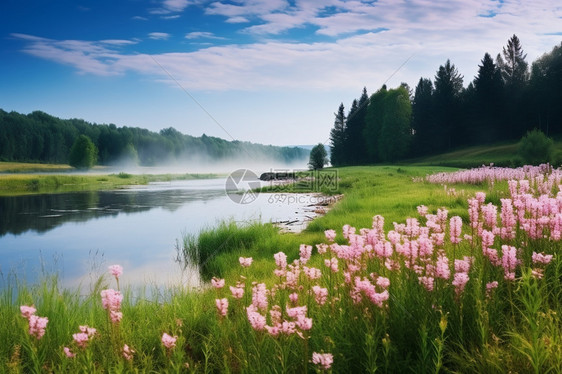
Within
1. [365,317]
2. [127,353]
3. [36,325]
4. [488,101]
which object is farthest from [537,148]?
[36,325]

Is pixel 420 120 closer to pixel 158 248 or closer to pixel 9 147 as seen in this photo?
pixel 158 248

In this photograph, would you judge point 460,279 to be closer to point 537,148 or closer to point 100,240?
point 100,240

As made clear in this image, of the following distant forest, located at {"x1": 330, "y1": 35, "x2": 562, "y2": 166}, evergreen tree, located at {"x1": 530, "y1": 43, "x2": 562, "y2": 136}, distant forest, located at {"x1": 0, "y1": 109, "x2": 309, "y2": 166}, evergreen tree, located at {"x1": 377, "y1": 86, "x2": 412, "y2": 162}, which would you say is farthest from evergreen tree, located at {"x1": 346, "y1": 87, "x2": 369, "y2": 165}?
evergreen tree, located at {"x1": 530, "y1": 43, "x2": 562, "y2": 136}

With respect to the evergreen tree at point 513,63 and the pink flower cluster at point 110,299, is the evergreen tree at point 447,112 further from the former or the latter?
the pink flower cluster at point 110,299

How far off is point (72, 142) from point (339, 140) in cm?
9201

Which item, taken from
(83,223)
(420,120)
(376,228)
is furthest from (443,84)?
(376,228)

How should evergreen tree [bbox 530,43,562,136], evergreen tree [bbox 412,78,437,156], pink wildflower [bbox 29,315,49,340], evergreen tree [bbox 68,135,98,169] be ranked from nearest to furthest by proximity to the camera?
pink wildflower [bbox 29,315,49,340] → evergreen tree [bbox 530,43,562,136] → evergreen tree [bbox 412,78,437,156] → evergreen tree [bbox 68,135,98,169]

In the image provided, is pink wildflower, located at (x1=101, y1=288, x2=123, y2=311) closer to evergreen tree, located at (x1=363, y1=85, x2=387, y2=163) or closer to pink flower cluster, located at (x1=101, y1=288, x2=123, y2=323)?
pink flower cluster, located at (x1=101, y1=288, x2=123, y2=323)

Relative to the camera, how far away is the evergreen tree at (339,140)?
81.2 metres

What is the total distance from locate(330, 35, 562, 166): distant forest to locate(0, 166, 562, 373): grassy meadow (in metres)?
61.7

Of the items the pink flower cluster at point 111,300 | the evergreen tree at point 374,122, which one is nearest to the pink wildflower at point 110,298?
the pink flower cluster at point 111,300

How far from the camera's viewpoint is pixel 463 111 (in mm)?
68688

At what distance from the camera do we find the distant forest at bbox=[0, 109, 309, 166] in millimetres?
106938

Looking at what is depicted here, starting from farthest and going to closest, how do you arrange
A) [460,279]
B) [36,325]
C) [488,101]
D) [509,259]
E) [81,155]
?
1. [81,155]
2. [488,101]
3. [509,259]
4. [460,279]
5. [36,325]
